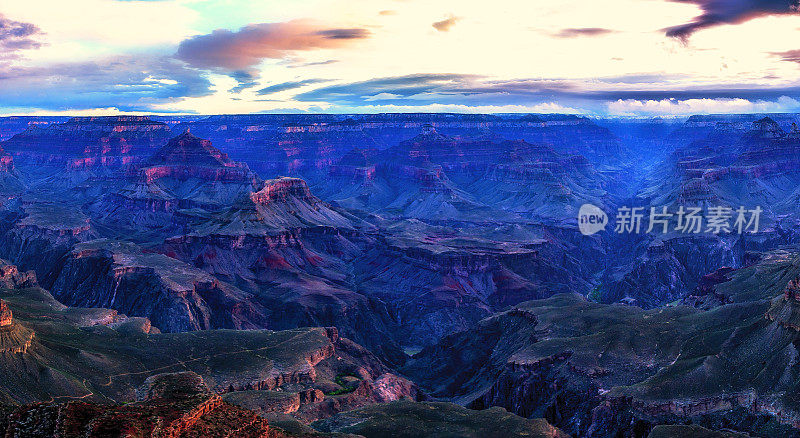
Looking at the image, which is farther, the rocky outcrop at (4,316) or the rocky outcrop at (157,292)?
the rocky outcrop at (157,292)

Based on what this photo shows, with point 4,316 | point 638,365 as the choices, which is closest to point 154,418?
point 4,316

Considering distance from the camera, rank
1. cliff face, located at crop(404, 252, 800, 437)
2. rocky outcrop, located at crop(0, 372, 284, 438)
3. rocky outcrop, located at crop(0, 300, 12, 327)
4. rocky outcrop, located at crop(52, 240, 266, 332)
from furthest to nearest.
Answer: rocky outcrop, located at crop(52, 240, 266, 332)
rocky outcrop, located at crop(0, 300, 12, 327)
cliff face, located at crop(404, 252, 800, 437)
rocky outcrop, located at crop(0, 372, 284, 438)

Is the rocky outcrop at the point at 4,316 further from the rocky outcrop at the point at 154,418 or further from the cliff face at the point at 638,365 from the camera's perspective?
the cliff face at the point at 638,365

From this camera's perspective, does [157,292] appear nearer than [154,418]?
No

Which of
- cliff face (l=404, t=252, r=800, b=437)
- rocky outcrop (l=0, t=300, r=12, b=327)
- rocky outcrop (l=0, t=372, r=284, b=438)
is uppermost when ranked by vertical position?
rocky outcrop (l=0, t=372, r=284, b=438)

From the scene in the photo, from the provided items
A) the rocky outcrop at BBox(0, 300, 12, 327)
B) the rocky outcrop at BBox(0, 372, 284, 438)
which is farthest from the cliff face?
the rocky outcrop at BBox(0, 300, 12, 327)

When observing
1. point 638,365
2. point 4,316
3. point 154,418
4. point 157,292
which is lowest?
point 638,365

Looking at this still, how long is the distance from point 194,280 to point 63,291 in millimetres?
45768

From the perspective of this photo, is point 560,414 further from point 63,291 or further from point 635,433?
point 63,291

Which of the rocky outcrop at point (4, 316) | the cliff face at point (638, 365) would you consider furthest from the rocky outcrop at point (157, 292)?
the rocky outcrop at point (4, 316)

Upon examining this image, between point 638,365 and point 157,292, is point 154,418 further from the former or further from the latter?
point 157,292

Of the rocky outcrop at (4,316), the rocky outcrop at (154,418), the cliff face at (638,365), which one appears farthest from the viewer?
the rocky outcrop at (4,316)

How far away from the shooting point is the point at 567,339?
4702 inches

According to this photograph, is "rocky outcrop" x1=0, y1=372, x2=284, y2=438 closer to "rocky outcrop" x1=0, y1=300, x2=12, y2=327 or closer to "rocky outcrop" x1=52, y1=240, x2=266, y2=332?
"rocky outcrop" x1=0, y1=300, x2=12, y2=327
